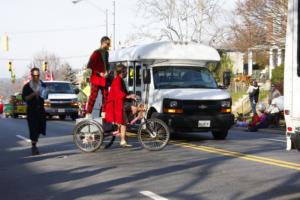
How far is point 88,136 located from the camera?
41.2 ft

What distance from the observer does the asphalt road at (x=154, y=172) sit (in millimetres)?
7812

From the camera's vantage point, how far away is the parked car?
29.7 metres

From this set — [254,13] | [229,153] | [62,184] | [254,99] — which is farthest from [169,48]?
[254,13]

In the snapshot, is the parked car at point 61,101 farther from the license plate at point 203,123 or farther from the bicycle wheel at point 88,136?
the bicycle wheel at point 88,136

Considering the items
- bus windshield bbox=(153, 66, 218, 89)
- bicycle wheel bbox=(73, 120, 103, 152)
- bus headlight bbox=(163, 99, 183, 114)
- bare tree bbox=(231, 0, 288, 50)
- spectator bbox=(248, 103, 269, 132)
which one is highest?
bare tree bbox=(231, 0, 288, 50)

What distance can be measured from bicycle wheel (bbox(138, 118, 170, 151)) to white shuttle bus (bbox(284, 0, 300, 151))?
4754mm

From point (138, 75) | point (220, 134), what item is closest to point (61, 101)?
point (138, 75)

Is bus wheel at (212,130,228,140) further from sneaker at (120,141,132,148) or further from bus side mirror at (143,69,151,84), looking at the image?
sneaker at (120,141,132,148)

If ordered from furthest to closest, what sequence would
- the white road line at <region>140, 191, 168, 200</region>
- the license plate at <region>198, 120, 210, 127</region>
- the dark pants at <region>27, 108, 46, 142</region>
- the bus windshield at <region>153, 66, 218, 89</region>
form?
the bus windshield at <region>153, 66, 218, 89</region> → the license plate at <region>198, 120, 210, 127</region> → the dark pants at <region>27, 108, 46, 142</region> → the white road line at <region>140, 191, 168, 200</region>

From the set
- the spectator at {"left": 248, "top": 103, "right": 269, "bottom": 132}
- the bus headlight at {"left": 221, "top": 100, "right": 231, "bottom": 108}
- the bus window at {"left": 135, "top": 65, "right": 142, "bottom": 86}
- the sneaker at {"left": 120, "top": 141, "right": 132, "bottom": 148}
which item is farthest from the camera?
the spectator at {"left": 248, "top": 103, "right": 269, "bottom": 132}

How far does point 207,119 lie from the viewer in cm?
1437

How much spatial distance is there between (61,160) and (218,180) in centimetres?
366

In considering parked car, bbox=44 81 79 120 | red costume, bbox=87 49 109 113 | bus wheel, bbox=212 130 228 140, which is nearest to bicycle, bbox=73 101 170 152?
red costume, bbox=87 49 109 113

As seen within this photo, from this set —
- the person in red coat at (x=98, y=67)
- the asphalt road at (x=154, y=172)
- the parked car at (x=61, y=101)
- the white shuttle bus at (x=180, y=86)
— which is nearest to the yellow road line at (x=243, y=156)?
the asphalt road at (x=154, y=172)
